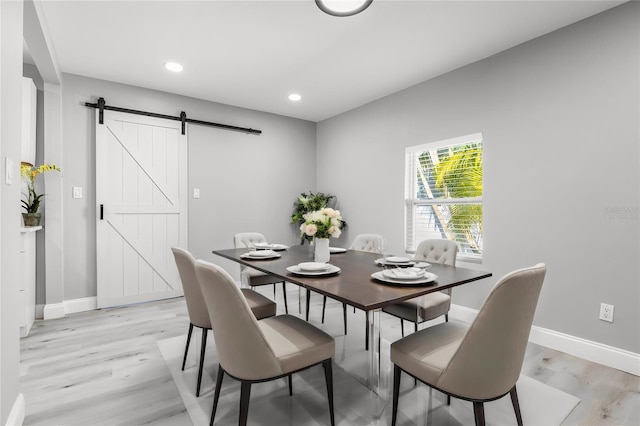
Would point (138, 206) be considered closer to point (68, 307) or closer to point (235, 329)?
point (68, 307)

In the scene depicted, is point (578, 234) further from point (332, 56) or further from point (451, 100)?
point (332, 56)

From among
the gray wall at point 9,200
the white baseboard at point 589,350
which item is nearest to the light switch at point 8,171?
the gray wall at point 9,200

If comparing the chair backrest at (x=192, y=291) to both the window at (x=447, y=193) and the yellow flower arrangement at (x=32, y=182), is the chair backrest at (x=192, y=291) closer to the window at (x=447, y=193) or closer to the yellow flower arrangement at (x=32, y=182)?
the yellow flower arrangement at (x=32, y=182)

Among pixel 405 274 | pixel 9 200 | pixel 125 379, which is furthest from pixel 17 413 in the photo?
pixel 405 274

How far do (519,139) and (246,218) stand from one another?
343 cm

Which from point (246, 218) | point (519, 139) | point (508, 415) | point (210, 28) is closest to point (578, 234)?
point (519, 139)

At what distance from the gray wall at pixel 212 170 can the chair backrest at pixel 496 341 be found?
3684 mm

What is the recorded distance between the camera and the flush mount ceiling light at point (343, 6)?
2035mm

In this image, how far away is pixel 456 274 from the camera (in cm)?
186

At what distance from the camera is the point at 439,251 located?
2592mm

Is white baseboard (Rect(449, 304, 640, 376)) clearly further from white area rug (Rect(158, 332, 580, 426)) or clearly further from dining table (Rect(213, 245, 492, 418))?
dining table (Rect(213, 245, 492, 418))

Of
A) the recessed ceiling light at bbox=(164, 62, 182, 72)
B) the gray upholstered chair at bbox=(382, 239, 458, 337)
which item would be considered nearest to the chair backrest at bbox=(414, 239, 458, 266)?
the gray upholstered chair at bbox=(382, 239, 458, 337)

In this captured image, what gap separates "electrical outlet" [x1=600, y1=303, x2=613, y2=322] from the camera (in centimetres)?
234

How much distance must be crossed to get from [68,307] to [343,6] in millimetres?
3942
